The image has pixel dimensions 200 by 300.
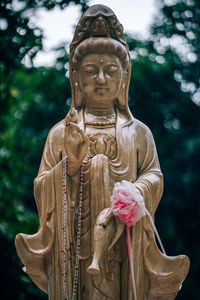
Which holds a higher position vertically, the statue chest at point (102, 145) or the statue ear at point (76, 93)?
the statue ear at point (76, 93)

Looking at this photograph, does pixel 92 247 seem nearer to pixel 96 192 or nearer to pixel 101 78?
pixel 96 192

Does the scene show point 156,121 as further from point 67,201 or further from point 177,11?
point 67,201

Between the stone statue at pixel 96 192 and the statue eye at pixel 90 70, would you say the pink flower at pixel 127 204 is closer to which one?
the stone statue at pixel 96 192

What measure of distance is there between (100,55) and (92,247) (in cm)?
227

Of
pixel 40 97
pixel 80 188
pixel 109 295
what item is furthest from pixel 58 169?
pixel 40 97

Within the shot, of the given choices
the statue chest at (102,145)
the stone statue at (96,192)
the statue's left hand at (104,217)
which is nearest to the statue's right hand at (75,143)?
the stone statue at (96,192)

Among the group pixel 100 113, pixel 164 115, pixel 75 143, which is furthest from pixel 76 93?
pixel 164 115

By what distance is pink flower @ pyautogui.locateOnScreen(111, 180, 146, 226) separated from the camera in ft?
25.5

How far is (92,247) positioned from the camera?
8.06 metres

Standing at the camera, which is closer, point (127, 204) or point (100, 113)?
point (127, 204)

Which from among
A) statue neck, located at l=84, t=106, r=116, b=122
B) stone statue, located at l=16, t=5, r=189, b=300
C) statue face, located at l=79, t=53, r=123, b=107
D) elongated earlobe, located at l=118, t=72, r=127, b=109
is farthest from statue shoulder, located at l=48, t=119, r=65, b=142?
elongated earlobe, located at l=118, t=72, r=127, b=109

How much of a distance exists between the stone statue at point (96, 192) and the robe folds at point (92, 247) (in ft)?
0.04

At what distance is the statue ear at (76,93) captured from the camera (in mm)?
8844

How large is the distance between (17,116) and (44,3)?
6.77 meters
